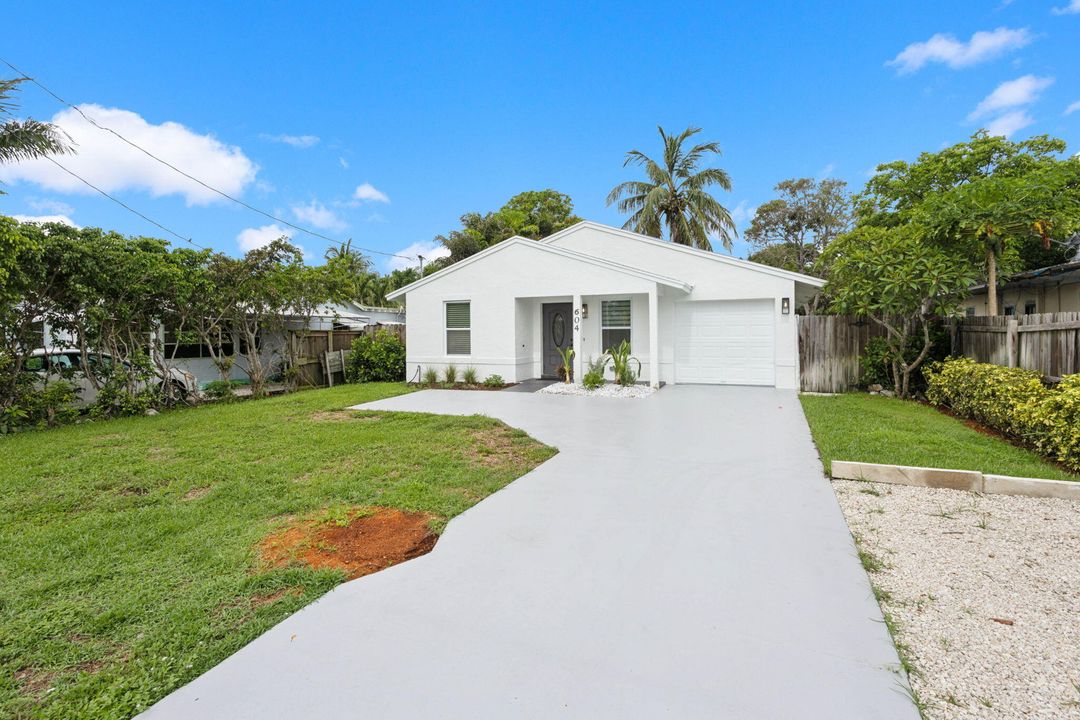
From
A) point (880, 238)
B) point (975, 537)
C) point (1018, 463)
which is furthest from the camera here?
point (880, 238)

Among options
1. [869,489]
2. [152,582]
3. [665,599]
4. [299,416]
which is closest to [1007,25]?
[869,489]

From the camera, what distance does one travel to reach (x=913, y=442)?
5.89 meters

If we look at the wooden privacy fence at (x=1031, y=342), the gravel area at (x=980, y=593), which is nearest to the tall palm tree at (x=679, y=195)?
the wooden privacy fence at (x=1031, y=342)

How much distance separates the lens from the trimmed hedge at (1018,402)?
4.83 meters

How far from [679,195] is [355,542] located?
790 inches

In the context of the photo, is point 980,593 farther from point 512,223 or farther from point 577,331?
point 512,223

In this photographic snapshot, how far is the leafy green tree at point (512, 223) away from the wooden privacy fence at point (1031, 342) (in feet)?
69.3

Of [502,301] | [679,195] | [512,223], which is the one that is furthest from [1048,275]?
[512,223]

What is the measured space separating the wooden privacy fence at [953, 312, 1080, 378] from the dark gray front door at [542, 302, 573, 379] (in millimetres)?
7902

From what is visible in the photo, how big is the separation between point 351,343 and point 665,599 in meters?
14.0

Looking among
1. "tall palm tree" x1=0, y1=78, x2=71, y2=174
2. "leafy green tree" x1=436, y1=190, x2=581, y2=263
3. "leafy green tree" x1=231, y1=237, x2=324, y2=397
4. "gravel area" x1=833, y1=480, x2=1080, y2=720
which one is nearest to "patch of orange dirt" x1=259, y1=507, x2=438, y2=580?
"gravel area" x1=833, y1=480, x2=1080, y2=720

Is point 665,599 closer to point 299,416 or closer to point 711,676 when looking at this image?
point 711,676

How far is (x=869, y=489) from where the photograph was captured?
447 centimetres

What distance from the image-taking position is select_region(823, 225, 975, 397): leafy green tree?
8.47 metres
